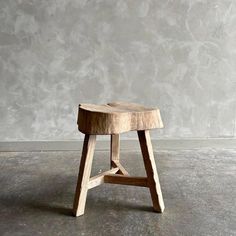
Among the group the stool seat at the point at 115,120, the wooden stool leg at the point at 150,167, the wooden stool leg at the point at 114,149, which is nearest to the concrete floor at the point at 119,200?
the wooden stool leg at the point at 150,167

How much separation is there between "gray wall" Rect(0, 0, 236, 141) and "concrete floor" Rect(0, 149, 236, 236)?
44 centimetres

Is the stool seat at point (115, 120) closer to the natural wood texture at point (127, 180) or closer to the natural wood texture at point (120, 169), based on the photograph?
the natural wood texture at point (127, 180)

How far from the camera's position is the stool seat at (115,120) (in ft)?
4.39

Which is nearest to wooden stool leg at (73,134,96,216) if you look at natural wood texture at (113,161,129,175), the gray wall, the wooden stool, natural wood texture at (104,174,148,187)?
the wooden stool

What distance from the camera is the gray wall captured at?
2.45 metres

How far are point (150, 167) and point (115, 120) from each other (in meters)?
0.31

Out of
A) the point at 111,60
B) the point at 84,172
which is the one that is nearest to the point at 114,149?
the point at 84,172

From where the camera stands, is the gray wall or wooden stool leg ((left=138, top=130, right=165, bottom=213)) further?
the gray wall

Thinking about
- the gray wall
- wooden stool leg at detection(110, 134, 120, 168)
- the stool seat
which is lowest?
wooden stool leg at detection(110, 134, 120, 168)

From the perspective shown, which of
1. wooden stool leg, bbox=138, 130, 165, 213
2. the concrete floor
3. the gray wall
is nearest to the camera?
the concrete floor

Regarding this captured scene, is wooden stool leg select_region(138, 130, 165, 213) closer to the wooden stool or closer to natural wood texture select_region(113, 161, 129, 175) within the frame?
the wooden stool

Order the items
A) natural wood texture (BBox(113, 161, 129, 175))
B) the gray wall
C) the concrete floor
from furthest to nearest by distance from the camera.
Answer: the gray wall, natural wood texture (BBox(113, 161, 129, 175)), the concrete floor

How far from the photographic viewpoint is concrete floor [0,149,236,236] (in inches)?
52.6

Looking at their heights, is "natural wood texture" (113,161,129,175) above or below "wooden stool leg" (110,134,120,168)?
below
